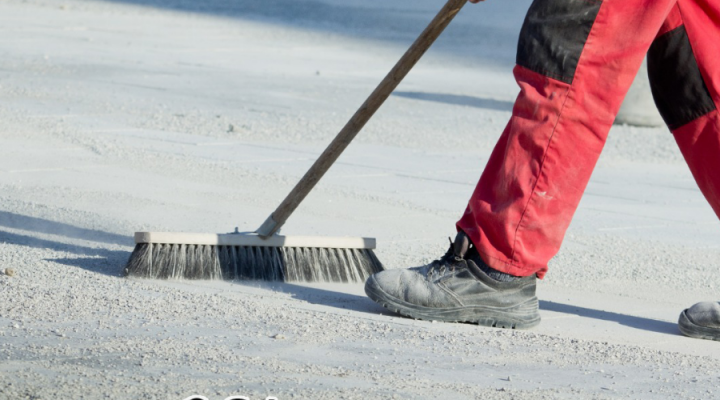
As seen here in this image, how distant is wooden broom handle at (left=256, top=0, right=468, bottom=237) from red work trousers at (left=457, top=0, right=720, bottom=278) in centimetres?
33

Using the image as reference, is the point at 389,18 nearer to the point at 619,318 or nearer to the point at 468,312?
the point at 619,318

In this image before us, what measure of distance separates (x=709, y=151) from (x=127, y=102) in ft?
15.7

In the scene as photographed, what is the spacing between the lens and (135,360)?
279 cm

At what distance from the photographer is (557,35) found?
3.21 metres

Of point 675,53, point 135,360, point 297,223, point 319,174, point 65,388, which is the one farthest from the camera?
point 297,223

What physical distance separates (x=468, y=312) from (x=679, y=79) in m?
0.87

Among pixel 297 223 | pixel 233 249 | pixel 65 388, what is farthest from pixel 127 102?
pixel 65 388

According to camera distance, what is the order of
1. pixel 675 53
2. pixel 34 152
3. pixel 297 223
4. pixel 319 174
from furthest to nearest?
pixel 34 152
pixel 297 223
pixel 319 174
pixel 675 53

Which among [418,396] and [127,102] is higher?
[127,102]

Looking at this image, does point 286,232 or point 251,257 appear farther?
point 286,232

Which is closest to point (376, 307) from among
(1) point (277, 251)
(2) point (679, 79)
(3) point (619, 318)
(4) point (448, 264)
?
(4) point (448, 264)

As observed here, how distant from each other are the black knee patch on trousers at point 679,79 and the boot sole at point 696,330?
1.78 ft

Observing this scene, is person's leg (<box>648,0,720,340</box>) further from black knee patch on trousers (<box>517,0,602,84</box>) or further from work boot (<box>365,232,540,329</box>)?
work boot (<box>365,232,540,329</box>)

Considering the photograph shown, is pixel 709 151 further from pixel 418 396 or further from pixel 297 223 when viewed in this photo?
pixel 297 223
